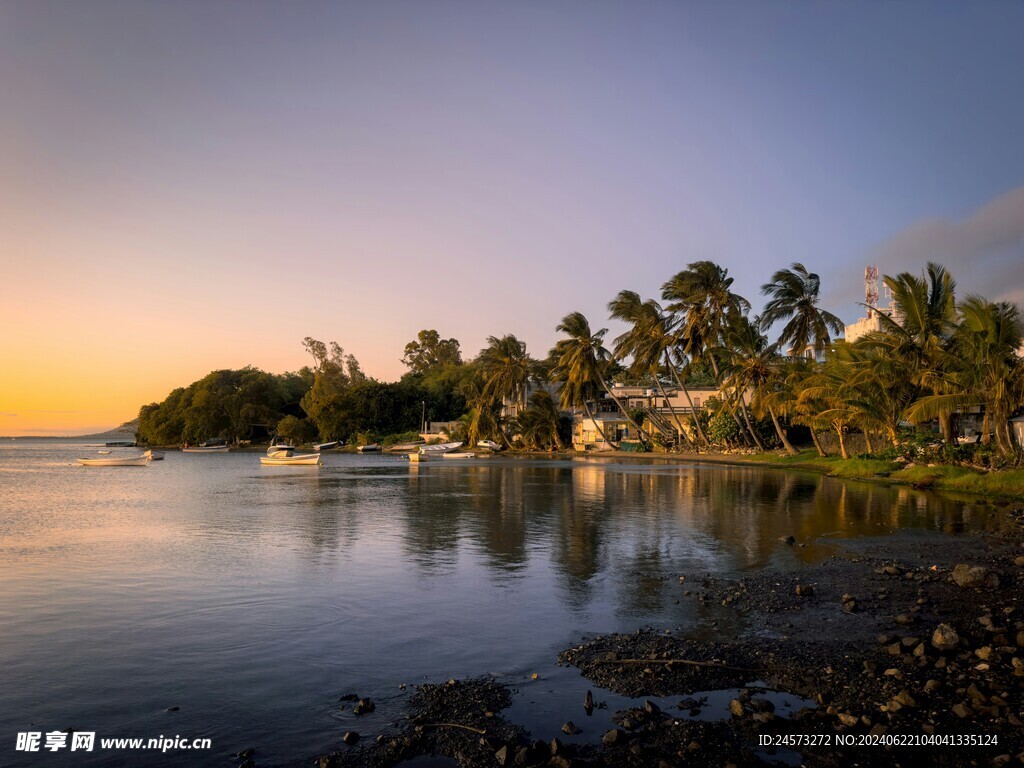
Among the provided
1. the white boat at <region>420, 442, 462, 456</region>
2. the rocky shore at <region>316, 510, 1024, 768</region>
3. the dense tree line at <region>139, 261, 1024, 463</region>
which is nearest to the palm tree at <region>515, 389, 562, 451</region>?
the dense tree line at <region>139, 261, 1024, 463</region>

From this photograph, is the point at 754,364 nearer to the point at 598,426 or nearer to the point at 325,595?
the point at 598,426

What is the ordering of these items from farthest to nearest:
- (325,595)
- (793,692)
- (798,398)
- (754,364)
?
(754,364) < (798,398) < (325,595) < (793,692)

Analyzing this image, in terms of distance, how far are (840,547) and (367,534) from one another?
11.8 m

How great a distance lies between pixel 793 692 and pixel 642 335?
54.5 metres

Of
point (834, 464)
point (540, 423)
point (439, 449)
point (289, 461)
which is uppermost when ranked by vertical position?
point (540, 423)

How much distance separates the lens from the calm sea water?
6.57 metres

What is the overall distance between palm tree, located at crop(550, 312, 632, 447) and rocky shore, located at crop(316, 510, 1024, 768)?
54.3 metres

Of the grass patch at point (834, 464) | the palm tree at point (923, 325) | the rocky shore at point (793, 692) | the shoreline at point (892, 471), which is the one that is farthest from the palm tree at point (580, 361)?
the rocky shore at point (793, 692)

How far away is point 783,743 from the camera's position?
18.2 feet

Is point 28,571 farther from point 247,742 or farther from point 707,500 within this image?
point 707,500

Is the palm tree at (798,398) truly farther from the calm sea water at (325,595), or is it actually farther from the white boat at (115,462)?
the white boat at (115,462)

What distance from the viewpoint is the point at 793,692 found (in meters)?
6.63

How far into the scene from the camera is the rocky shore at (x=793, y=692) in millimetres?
5375

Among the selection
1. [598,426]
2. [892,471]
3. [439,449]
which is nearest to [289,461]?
[439,449]
